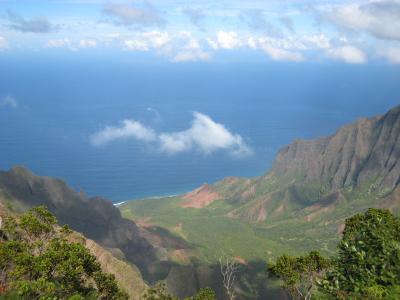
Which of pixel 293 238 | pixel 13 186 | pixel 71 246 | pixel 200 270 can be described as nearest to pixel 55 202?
pixel 13 186

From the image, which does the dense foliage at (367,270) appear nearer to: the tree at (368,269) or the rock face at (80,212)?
the tree at (368,269)

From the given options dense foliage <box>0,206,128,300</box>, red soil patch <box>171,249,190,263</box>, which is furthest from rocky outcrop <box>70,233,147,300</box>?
red soil patch <box>171,249,190,263</box>

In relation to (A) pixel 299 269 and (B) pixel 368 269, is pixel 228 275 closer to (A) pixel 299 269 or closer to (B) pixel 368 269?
(A) pixel 299 269

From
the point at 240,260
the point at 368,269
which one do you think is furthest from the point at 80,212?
the point at 368,269

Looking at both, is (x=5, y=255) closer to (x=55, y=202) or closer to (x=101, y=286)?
(x=101, y=286)

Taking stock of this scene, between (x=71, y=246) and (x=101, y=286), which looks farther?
(x=101, y=286)

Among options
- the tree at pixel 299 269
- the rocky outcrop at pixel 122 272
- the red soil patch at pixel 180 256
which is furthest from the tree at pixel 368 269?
the red soil patch at pixel 180 256
